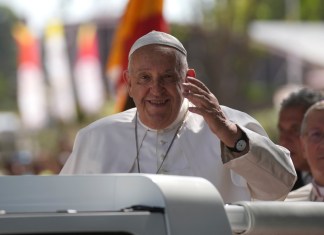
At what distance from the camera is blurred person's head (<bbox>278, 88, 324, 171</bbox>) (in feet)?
24.8

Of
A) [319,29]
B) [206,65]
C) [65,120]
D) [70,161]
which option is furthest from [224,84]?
[70,161]

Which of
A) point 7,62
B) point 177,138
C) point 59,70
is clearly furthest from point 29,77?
point 7,62

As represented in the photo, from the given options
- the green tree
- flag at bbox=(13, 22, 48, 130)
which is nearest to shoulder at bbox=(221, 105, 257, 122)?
flag at bbox=(13, 22, 48, 130)

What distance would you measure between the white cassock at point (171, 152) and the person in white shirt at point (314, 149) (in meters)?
1.40

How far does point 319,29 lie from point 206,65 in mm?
11374


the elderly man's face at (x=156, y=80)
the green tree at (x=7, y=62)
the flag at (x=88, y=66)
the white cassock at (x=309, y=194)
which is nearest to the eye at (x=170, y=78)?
the elderly man's face at (x=156, y=80)

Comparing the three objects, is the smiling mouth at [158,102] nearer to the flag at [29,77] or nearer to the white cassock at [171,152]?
the white cassock at [171,152]

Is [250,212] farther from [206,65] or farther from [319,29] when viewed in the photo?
[319,29]

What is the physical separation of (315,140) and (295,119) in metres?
0.95

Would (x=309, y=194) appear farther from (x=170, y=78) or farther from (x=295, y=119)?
(x=170, y=78)

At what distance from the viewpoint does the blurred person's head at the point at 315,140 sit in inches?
262

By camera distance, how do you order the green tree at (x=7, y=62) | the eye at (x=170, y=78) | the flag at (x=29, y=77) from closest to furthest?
the eye at (x=170, y=78) → the flag at (x=29, y=77) → the green tree at (x=7, y=62)

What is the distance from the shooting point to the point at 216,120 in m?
4.74

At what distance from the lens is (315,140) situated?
21.9 ft
